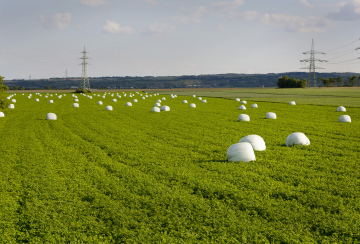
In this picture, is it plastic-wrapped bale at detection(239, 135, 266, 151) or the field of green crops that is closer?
the field of green crops

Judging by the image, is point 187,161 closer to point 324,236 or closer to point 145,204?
point 145,204

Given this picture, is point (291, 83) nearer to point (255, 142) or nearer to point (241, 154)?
point (255, 142)

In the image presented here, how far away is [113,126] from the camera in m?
25.0

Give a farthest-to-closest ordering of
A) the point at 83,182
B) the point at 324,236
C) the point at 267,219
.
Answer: the point at 83,182 → the point at 267,219 → the point at 324,236

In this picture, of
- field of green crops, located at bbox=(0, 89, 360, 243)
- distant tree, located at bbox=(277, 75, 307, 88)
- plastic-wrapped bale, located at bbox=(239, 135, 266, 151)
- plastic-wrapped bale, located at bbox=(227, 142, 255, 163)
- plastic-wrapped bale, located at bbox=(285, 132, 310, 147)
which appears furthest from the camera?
distant tree, located at bbox=(277, 75, 307, 88)

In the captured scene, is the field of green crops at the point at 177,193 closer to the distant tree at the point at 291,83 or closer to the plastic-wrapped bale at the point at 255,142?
the plastic-wrapped bale at the point at 255,142

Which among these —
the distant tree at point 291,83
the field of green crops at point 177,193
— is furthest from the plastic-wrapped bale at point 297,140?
the distant tree at point 291,83

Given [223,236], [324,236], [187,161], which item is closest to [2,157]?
[187,161]

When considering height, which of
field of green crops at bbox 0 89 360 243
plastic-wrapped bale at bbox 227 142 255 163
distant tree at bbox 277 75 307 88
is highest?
distant tree at bbox 277 75 307 88

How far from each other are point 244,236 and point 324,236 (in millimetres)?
1625

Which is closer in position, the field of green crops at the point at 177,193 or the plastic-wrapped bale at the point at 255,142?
the field of green crops at the point at 177,193

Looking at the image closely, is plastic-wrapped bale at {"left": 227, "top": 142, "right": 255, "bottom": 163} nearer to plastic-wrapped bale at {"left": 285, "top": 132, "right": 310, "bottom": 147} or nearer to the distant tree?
→ plastic-wrapped bale at {"left": 285, "top": 132, "right": 310, "bottom": 147}

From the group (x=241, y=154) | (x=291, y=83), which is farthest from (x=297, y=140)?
(x=291, y=83)

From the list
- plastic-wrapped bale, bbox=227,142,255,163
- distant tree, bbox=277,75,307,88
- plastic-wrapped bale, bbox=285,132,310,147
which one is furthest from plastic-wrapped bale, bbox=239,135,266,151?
distant tree, bbox=277,75,307,88
